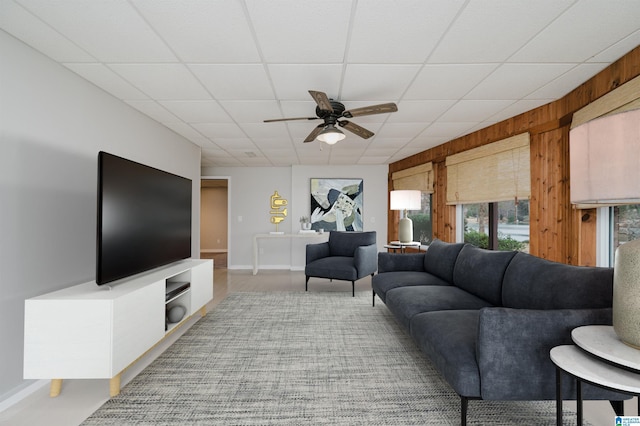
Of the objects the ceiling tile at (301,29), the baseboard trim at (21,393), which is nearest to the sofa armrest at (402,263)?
the ceiling tile at (301,29)

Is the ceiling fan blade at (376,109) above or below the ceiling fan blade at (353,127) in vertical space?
Answer: above

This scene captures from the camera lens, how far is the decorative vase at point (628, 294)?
1117mm

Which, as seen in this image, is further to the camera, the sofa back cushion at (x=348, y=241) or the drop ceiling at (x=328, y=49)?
the sofa back cushion at (x=348, y=241)

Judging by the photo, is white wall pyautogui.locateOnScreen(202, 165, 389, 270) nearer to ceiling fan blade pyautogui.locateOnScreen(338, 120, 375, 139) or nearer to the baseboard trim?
ceiling fan blade pyautogui.locateOnScreen(338, 120, 375, 139)

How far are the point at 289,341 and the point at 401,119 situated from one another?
8.92ft

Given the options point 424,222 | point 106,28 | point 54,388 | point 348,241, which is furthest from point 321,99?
point 424,222

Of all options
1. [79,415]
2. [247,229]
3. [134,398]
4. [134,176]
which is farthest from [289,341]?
[247,229]

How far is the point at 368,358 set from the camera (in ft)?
7.97

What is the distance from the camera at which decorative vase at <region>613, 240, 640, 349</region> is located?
1.12 m

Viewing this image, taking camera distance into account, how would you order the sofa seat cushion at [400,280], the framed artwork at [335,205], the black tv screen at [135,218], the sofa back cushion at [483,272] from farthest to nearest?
the framed artwork at [335,205] < the sofa seat cushion at [400,280] < the sofa back cushion at [483,272] < the black tv screen at [135,218]

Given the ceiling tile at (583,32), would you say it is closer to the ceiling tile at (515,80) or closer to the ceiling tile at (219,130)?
the ceiling tile at (515,80)

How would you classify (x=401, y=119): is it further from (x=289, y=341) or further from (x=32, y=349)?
(x=32, y=349)

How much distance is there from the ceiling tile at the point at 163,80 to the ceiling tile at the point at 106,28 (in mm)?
117

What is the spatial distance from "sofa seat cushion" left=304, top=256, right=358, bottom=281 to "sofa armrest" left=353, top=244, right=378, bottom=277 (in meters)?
0.09
